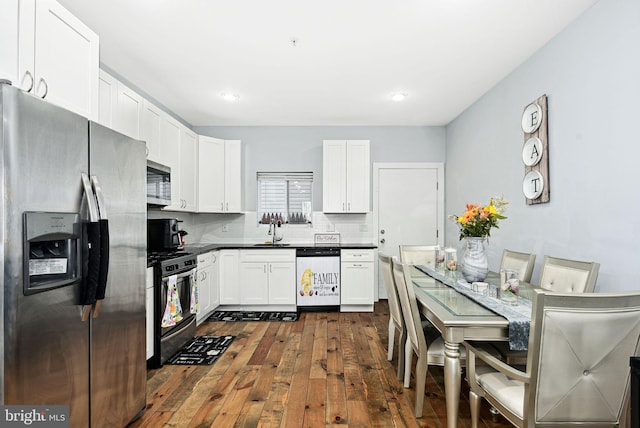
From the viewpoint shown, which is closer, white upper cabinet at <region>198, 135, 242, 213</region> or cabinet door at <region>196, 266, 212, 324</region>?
cabinet door at <region>196, 266, 212, 324</region>

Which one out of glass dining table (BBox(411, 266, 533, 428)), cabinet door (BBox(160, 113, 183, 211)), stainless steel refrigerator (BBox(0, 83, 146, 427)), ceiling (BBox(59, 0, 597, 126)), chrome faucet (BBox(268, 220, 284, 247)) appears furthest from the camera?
chrome faucet (BBox(268, 220, 284, 247))

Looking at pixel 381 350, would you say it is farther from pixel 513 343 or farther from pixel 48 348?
pixel 48 348

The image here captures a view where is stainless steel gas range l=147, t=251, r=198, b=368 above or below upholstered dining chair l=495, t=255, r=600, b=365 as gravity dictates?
below

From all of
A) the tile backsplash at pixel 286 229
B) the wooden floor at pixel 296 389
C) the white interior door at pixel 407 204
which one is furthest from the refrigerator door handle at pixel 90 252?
the white interior door at pixel 407 204

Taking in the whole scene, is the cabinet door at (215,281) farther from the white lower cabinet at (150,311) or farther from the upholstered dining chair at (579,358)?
the upholstered dining chair at (579,358)

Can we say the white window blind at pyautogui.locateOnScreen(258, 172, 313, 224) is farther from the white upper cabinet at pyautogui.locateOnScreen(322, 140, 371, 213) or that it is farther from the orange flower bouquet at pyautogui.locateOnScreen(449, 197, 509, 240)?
the orange flower bouquet at pyautogui.locateOnScreen(449, 197, 509, 240)

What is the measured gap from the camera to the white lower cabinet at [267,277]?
4.42m

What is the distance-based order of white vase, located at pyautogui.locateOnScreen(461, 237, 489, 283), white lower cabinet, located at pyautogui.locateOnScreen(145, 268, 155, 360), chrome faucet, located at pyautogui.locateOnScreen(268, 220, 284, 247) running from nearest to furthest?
1. white vase, located at pyautogui.locateOnScreen(461, 237, 489, 283)
2. white lower cabinet, located at pyautogui.locateOnScreen(145, 268, 155, 360)
3. chrome faucet, located at pyautogui.locateOnScreen(268, 220, 284, 247)

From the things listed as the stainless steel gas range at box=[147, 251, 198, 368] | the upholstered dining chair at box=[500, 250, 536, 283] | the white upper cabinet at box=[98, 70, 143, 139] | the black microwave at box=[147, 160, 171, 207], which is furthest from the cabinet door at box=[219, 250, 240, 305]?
the upholstered dining chair at box=[500, 250, 536, 283]

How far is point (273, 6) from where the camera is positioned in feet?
7.27

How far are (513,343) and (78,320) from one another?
6.84 feet

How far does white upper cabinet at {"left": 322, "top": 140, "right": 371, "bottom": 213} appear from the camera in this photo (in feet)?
15.3

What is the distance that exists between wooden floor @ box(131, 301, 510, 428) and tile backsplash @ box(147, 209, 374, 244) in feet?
5.63

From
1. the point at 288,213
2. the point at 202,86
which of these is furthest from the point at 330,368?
the point at 202,86
